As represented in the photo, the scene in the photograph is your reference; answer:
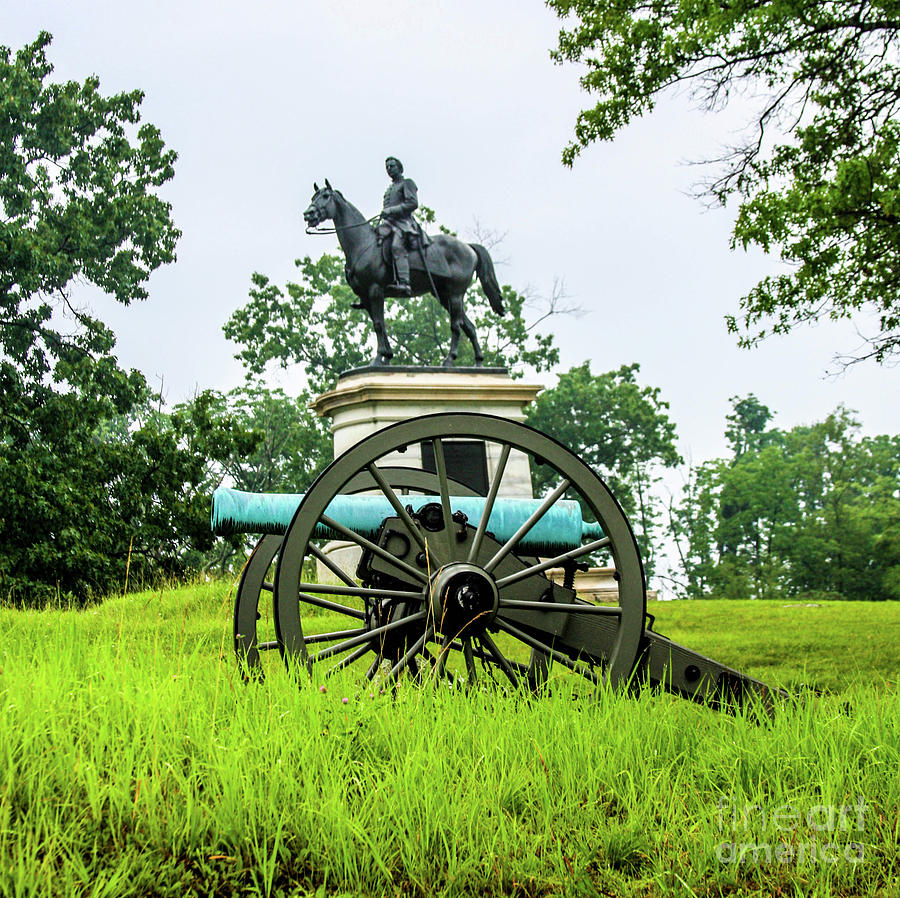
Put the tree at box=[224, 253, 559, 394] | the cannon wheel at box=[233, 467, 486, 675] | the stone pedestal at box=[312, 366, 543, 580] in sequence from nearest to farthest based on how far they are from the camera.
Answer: the cannon wheel at box=[233, 467, 486, 675]
the stone pedestal at box=[312, 366, 543, 580]
the tree at box=[224, 253, 559, 394]

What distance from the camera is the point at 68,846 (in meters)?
2.82

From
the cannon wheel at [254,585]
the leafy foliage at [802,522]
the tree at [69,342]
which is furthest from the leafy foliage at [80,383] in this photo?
the leafy foliage at [802,522]

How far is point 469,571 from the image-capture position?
4723mm

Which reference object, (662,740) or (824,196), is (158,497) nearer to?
(824,196)

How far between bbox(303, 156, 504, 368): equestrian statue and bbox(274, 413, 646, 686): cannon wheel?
37.4 feet

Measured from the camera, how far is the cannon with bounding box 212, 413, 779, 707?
4551 mm

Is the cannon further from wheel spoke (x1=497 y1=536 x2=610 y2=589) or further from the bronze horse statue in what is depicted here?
the bronze horse statue

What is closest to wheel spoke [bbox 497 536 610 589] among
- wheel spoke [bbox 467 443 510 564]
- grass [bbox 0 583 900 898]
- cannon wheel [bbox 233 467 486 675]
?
wheel spoke [bbox 467 443 510 564]

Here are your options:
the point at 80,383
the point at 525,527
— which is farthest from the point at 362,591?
the point at 80,383

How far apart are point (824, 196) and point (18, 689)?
7903mm

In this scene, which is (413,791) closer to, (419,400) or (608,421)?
(419,400)

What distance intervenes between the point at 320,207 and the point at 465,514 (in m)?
11.5

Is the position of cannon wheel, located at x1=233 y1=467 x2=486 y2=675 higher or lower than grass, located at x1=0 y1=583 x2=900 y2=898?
higher

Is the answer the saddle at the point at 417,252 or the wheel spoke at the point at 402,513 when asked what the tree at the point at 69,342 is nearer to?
the saddle at the point at 417,252
